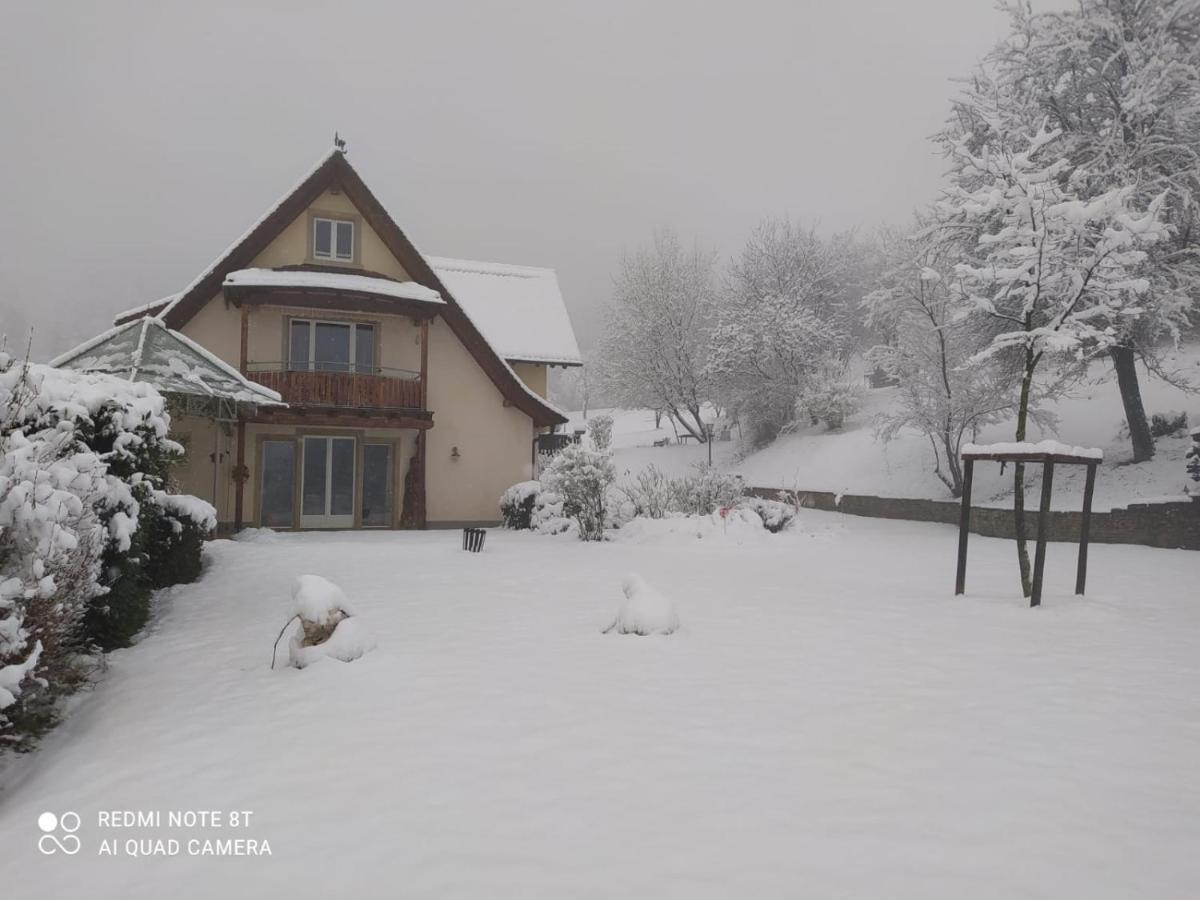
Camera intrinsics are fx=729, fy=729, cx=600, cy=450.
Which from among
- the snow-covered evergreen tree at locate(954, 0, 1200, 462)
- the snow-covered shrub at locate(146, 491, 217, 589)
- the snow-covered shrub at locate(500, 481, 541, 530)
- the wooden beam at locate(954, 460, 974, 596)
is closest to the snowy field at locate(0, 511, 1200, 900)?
the wooden beam at locate(954, 460, 974, 596)

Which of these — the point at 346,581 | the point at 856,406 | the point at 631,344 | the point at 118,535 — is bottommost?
the point at 346,581

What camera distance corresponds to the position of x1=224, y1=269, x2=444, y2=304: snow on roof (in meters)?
16.1

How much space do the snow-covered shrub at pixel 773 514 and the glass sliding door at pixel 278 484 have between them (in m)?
10.6

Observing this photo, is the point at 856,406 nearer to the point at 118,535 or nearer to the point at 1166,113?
the point at 1166,113

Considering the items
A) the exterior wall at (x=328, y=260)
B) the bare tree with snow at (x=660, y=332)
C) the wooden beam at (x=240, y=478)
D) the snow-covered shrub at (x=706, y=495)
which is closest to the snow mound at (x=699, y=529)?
the snow-covered shrub at (x=706, y=495)

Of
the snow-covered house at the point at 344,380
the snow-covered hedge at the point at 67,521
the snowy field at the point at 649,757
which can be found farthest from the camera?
the snow-covered house at the point at 344,380

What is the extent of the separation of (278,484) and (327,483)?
1.09 metres

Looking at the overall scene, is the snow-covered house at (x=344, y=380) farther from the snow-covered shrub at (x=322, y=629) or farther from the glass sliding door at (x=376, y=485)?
the snow-covered shrub at (x=322, y=629)

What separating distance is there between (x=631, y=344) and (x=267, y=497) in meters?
21.8

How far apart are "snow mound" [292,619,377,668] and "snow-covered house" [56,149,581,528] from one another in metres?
11.3

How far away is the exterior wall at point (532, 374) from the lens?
21000 millimetres

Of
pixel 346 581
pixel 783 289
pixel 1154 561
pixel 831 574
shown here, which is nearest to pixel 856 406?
pixel 783 289

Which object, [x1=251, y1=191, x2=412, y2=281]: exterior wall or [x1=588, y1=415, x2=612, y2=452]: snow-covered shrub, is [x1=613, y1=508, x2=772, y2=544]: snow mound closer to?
[x1=251, y1=191, x2=412, y2=281]: exterior wall

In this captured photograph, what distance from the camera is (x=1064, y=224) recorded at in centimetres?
870
